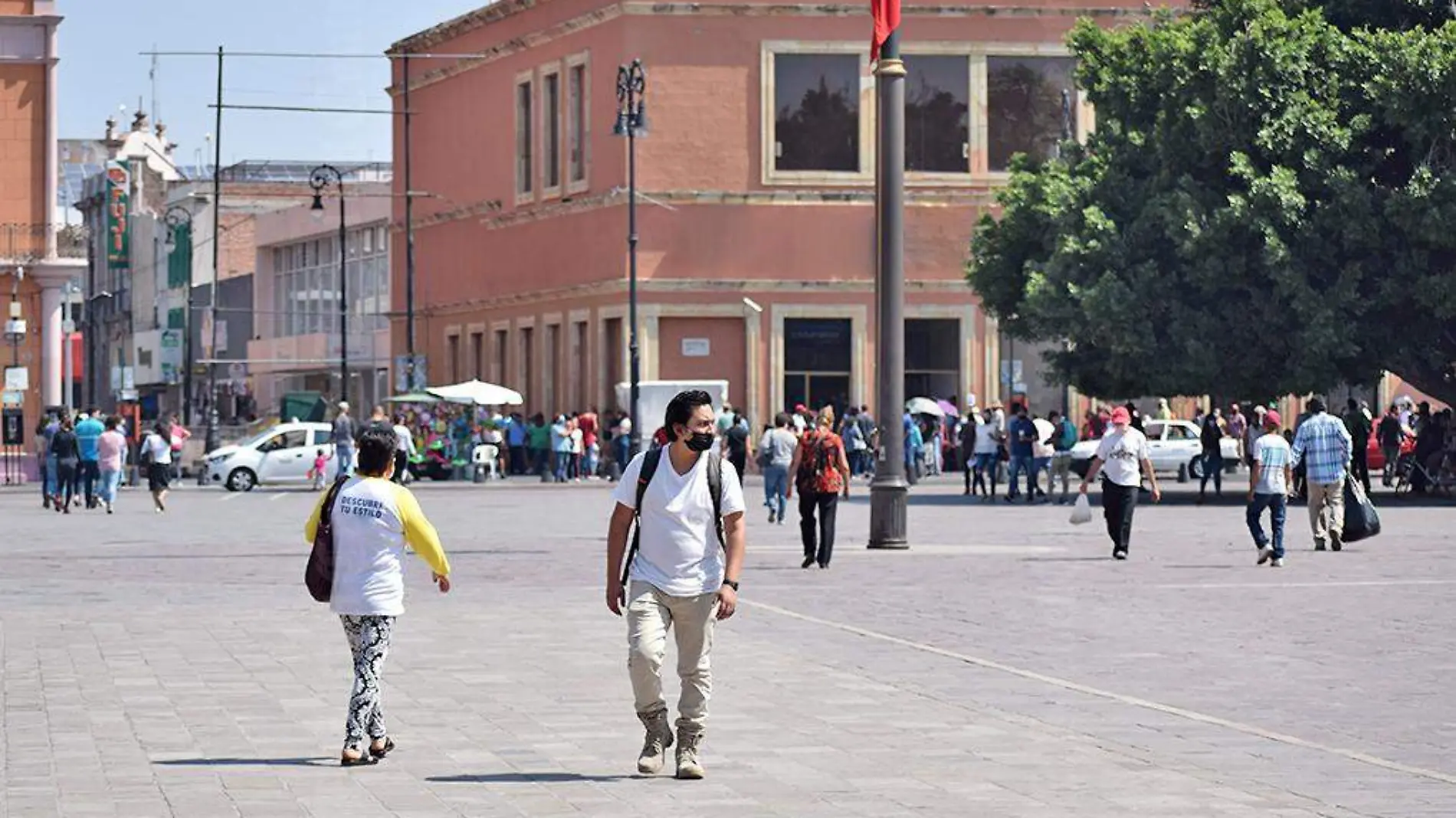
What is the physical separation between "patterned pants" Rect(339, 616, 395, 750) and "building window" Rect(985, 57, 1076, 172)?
184 feet

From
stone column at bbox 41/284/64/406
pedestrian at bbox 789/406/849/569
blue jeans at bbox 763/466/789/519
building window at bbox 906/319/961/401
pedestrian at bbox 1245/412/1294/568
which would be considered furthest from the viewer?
building window at bbox 906/319/961/401

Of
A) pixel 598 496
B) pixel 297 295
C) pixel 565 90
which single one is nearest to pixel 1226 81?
pixel 598 496

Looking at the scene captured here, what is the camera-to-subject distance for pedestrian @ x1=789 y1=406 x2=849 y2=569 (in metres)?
28.0

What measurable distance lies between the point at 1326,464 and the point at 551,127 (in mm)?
43507

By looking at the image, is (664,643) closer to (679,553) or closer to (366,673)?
(679,553)

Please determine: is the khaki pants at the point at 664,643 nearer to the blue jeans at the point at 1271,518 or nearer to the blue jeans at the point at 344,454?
the blue jeans at the point at 1271,518

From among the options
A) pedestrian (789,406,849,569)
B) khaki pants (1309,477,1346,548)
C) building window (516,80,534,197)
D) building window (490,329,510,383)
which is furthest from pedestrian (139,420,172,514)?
building window (490,329,510,383)

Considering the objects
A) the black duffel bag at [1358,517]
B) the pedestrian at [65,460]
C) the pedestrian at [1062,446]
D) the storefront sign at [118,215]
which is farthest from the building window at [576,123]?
the black duffel bag at [1358,517]

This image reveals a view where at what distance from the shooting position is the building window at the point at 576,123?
229ft

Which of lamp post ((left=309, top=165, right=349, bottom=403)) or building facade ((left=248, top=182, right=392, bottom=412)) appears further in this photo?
building facade ((left=248, top=182, right=392, bottom=412))

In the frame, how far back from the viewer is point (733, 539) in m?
12.5

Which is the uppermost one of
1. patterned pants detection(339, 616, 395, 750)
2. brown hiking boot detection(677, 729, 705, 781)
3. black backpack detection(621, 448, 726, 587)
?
black backpack detection(621, 448, 726, 587)

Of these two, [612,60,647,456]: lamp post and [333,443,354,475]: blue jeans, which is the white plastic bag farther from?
[612,60,647,456]: lamp post

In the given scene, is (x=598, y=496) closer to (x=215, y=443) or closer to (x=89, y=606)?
(x=215, y=443)
